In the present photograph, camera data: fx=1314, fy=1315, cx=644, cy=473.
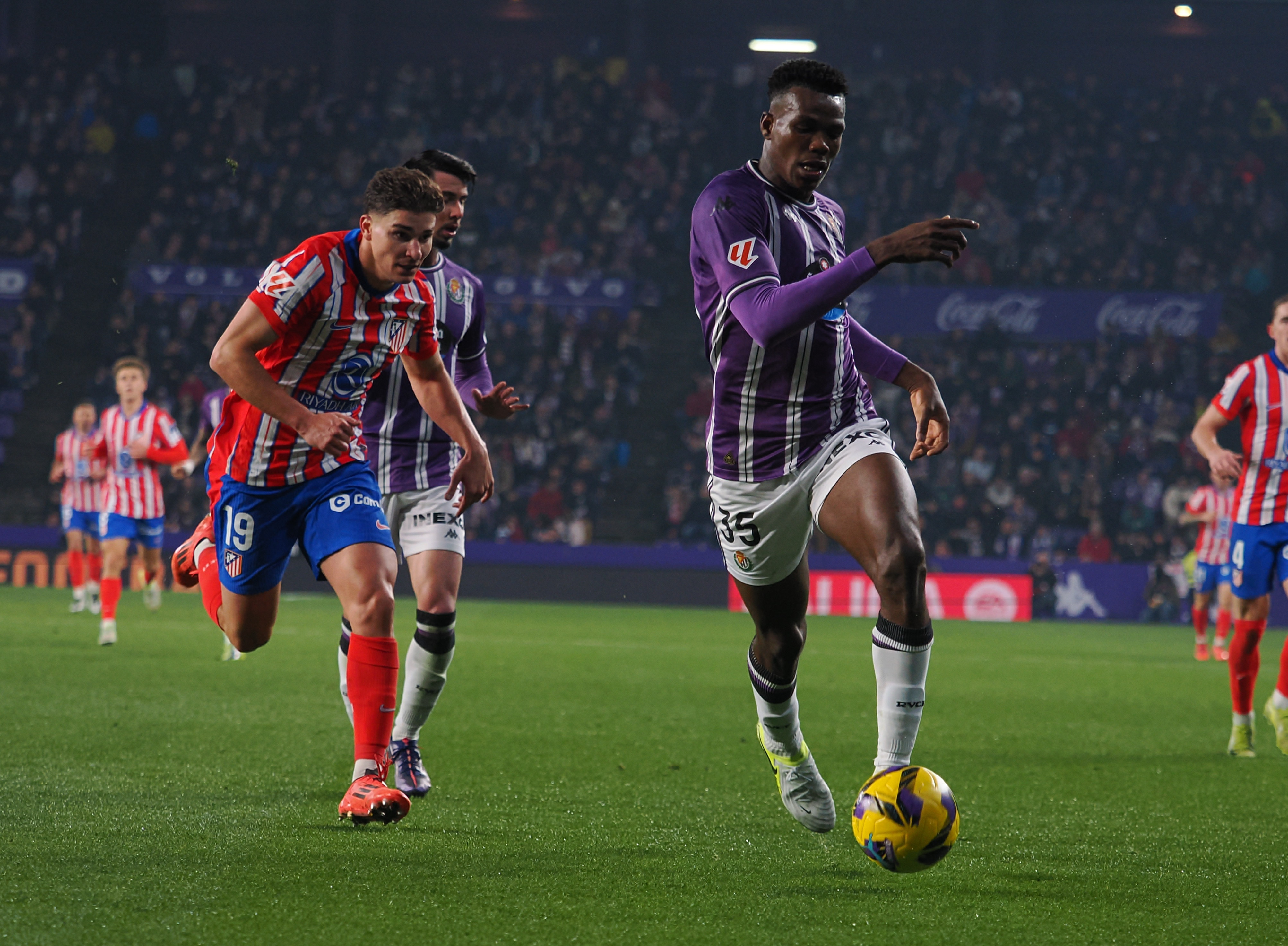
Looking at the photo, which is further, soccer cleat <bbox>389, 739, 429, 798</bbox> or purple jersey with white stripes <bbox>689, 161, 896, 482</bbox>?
soccer cleat <bbox>389, 739, 429, 798</bbox>

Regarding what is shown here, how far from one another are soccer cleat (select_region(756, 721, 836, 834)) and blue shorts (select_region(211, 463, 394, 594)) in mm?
1512

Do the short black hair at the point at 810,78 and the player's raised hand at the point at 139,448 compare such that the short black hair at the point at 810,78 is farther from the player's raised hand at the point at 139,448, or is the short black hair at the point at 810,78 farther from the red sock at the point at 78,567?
the red sock at the point at 78,567

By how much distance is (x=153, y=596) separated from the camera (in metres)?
15.6

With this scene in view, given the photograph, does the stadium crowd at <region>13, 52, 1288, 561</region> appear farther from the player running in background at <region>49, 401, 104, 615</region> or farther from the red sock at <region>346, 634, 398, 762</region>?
the red sock at <region>346, 634, 398, 762</region>

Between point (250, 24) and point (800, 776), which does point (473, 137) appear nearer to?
point (250, 24)

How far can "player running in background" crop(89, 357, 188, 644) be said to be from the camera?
36.5ft

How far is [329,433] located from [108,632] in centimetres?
781

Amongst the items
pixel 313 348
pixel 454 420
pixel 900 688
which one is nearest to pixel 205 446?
pixel 454 420

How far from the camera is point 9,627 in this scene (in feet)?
39.1

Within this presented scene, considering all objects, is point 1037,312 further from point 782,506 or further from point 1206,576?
point 782,506

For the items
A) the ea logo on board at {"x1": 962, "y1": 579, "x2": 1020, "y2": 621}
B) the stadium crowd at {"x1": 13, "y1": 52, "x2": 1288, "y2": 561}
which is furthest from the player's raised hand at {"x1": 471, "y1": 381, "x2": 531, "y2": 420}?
the stadium crowd at {"x1": 13, "y1": 52, "x2": 1288, "y2": 561}

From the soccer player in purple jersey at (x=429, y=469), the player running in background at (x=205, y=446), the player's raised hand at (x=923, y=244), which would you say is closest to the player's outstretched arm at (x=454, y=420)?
the soccer player in purple jersey at (x=429, y=469)

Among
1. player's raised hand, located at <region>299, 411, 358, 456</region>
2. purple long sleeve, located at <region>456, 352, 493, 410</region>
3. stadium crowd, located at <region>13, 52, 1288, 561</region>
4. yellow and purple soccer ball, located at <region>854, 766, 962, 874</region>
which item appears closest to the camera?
yellow and purple soccer ball, located at <region>854, 766, 962, 874</region>

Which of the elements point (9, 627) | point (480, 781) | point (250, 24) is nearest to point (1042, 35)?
point (250, 24)
